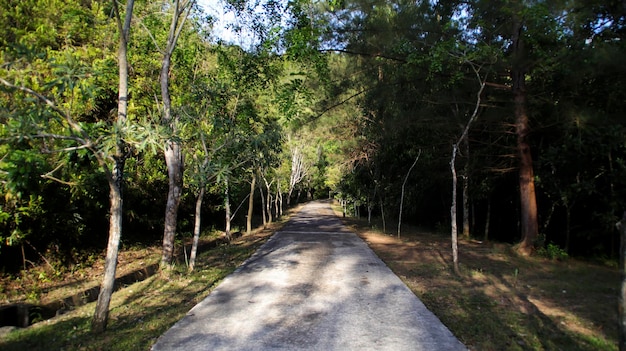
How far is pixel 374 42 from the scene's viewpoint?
8984 millimetres

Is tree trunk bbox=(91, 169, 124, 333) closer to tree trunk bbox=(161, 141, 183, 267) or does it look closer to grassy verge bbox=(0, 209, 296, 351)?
grassy verge bbox=(0, 209, 296, 351)

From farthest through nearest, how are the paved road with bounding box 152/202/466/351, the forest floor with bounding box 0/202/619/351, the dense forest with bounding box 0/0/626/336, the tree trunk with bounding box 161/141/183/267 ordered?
1. the tree trunk with bounding box 161/141/183/267
2. the dense forest with bounding box 0/0/626/336
3. the forest floor with bounding box 0/202/619/351
4. the paved road with bounding box 152/202/466/351

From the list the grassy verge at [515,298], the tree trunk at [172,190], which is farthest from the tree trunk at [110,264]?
the grassy verge at [515,298]

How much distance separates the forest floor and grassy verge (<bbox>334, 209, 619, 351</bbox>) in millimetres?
14

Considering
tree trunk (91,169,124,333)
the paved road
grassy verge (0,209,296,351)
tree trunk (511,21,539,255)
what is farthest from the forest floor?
tree trunk (511,21,539,255)

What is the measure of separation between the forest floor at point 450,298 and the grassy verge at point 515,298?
0.04 feet

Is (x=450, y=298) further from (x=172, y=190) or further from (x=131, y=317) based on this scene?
(x=172, y=190)

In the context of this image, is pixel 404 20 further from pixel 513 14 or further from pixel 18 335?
pixel 18 335

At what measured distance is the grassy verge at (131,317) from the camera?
424cm

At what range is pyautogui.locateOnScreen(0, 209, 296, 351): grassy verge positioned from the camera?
4242 millimetres

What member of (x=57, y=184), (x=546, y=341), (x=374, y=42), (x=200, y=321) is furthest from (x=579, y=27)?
(x=57, y=184)

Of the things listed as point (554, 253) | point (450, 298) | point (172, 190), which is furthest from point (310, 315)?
point (554, 253)

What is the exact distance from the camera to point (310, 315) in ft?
16.9

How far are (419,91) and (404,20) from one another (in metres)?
2.20
